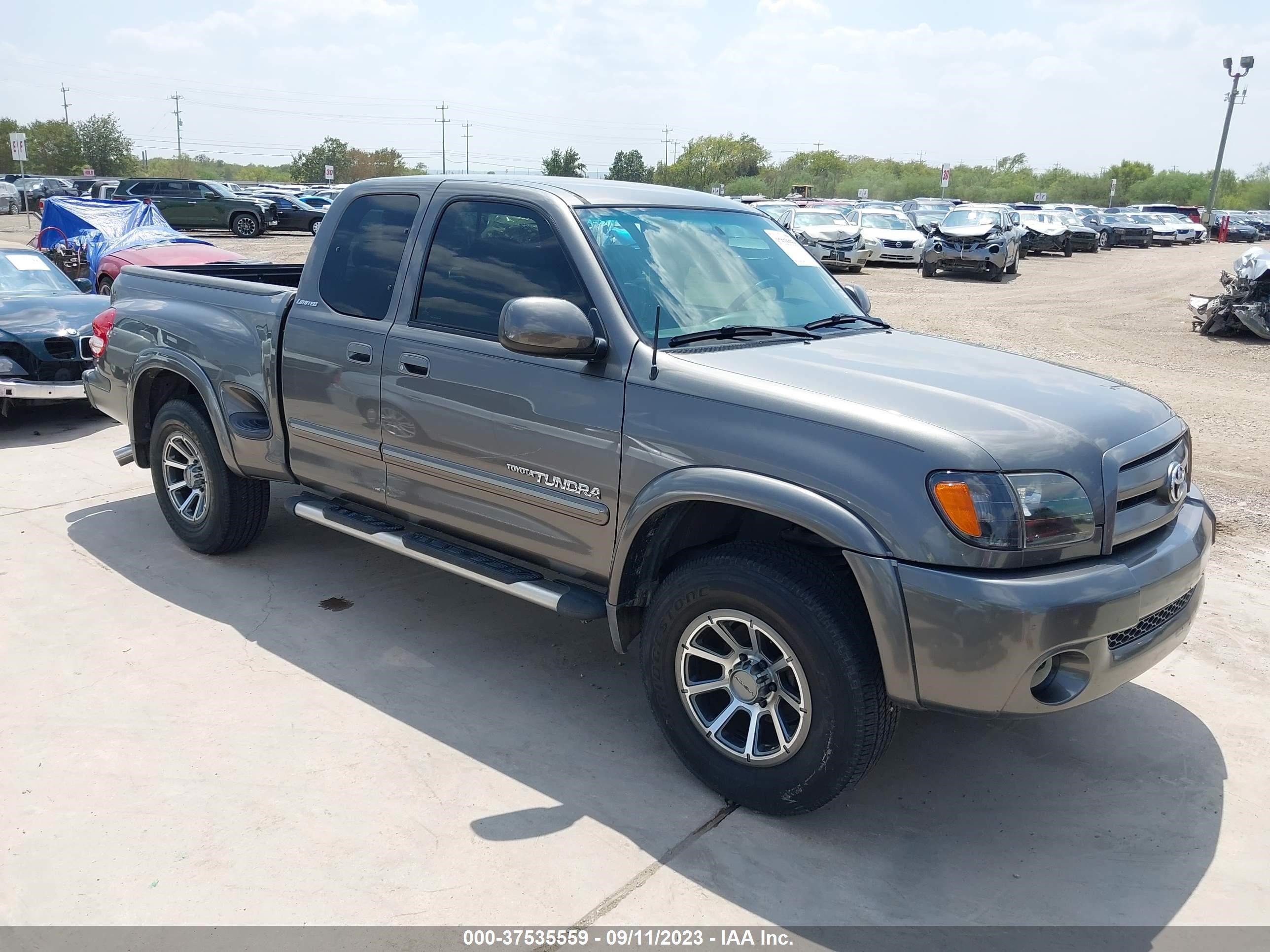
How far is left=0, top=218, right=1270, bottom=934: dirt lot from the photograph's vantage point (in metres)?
3.07

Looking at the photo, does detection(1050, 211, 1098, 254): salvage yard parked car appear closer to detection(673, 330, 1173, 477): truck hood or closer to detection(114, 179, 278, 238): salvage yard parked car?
detection(114, 179, 278, 238): salvage yard parked car

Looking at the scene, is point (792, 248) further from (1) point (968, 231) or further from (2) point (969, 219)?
(2) point (969, 219)

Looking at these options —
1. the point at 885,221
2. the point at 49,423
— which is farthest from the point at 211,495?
the point at 885,221

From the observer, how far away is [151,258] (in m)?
14.0

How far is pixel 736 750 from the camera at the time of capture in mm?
3457

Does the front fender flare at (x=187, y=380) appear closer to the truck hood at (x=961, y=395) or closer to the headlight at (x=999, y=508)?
the truck hood at (x=961, y=395)

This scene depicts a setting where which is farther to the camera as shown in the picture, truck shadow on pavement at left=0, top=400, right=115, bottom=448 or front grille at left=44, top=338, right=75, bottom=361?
front grille at left=44, top=338, right=75, bottom=361

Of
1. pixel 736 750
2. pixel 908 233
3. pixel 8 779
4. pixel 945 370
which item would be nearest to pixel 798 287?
pixel 945 370

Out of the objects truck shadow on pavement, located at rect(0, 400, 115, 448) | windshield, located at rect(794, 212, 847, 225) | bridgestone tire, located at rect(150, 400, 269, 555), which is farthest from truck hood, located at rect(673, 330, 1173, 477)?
windshield, located at rect(794, 212, 847, 225)

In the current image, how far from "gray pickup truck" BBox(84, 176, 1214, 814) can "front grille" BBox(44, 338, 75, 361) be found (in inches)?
170

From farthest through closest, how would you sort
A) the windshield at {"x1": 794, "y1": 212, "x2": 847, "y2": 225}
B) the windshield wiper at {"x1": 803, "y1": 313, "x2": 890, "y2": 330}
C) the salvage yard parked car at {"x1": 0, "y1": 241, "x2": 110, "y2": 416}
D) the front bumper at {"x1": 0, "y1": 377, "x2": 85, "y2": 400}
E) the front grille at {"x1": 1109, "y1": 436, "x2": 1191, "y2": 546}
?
the windshield at {"x1": 794, "y1": 212, "x2": 847, "y2": 225}, the salvage yard parked car at {"x1": 0, "y1": 241, "x2": 110, "y2": 416}, the front bumper at {"x1": 0, "y1": 377, "x2": 85, "y2": 400}, the windshield wiper at {"x1": 803, "y1": 313, "x2": 890, "y2": 330}, the front grille at {"x1": 1109, "y1": 436, "x2": 1191, "y2": 546}

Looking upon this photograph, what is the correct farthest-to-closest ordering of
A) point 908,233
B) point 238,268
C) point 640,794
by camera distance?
point 908,233 → point 238,268 → point 640,794

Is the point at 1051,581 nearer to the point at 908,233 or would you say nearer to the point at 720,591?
the point at 720,591

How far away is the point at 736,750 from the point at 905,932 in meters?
0.77
